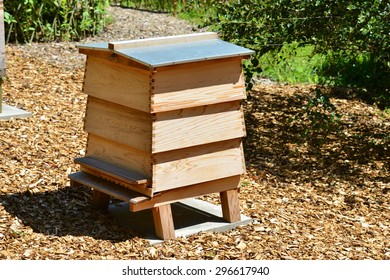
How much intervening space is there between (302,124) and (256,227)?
2535 millimetres

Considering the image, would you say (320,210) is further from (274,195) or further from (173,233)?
(173,233)

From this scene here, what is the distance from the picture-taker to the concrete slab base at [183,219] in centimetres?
498

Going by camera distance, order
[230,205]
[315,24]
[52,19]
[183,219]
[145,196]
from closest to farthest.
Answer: [145,196], [230,205], [183,219], [315,24], [52,19]

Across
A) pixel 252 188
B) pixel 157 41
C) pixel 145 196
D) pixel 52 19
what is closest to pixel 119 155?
pixel 145 196

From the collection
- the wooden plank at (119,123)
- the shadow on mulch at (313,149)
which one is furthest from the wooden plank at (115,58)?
the shadow on mulch at (313,149)

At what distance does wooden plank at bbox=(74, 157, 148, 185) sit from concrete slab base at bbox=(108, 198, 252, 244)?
1.20 feet

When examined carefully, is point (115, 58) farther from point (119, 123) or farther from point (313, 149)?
point (313, 149)

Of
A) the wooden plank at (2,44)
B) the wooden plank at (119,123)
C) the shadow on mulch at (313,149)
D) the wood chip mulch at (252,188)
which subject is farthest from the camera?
the wooden plank at (2,44)

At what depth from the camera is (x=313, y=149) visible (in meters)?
6.95

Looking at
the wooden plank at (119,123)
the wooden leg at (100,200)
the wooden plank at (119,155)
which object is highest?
the wooden plank at (119,123)

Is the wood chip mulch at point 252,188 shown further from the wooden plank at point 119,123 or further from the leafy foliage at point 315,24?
the leafy foliage at point 315,24

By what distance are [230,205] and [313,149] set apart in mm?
2026

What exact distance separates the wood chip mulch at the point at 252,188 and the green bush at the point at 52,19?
3.18 feet

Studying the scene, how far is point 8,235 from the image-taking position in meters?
4.80
